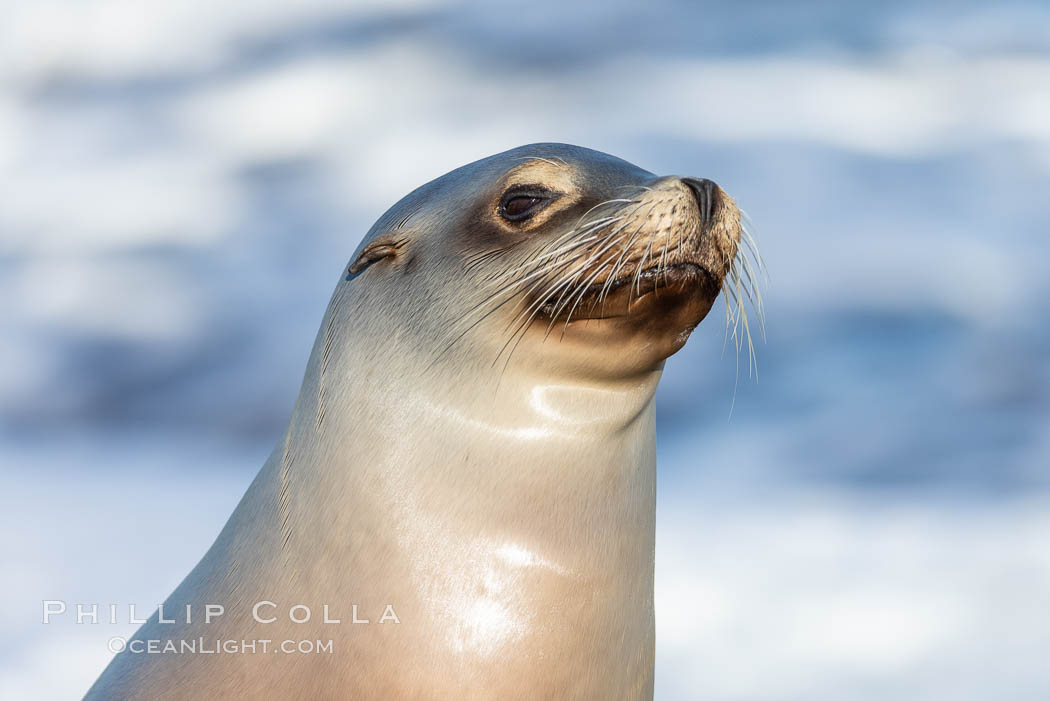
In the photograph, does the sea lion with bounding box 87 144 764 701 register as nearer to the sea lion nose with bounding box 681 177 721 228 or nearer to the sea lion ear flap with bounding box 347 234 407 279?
the sea lion nose with bounding box 681 177 721 228

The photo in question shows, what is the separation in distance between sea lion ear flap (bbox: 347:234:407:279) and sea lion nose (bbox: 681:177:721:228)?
110 cm

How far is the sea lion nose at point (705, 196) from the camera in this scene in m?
3.99

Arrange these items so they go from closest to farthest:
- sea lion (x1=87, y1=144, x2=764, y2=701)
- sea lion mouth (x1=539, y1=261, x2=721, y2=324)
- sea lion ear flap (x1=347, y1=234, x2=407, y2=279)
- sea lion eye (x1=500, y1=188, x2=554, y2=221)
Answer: sea lion mouth (x1=539, y1=261, x2=721, y2=324) → sea lion (x1=87, y1=144, x2=764, y2=701) → sea lion eye (x1=500, y1=188, x2=554, y2=221) → sea lion ear flap (x1=347, y1=234, x2=407, y2=279)

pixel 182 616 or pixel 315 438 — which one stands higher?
pixel 315 438

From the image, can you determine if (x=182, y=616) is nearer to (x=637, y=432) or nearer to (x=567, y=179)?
(x=637, y=432)

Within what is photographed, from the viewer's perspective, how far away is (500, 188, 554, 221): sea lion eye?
4344mm

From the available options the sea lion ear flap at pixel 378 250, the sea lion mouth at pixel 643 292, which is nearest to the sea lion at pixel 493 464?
the sea lion mouth at pixel 643 292

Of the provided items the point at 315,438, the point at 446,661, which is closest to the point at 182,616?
the point at 315,438

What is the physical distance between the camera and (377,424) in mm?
4320

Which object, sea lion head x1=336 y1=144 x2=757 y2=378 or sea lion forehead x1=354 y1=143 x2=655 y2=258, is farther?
sea lion forehead x1=354 y1=143 x2=655 y2=258

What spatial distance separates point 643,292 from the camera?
4020mm

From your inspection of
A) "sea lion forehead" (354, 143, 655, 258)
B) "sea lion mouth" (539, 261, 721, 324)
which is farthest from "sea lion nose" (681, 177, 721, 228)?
"sea lion forehead" (354, 143, 655, 258)

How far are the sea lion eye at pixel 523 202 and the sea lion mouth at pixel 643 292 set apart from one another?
390 mm

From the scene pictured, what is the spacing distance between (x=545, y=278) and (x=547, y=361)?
0.88 feet
